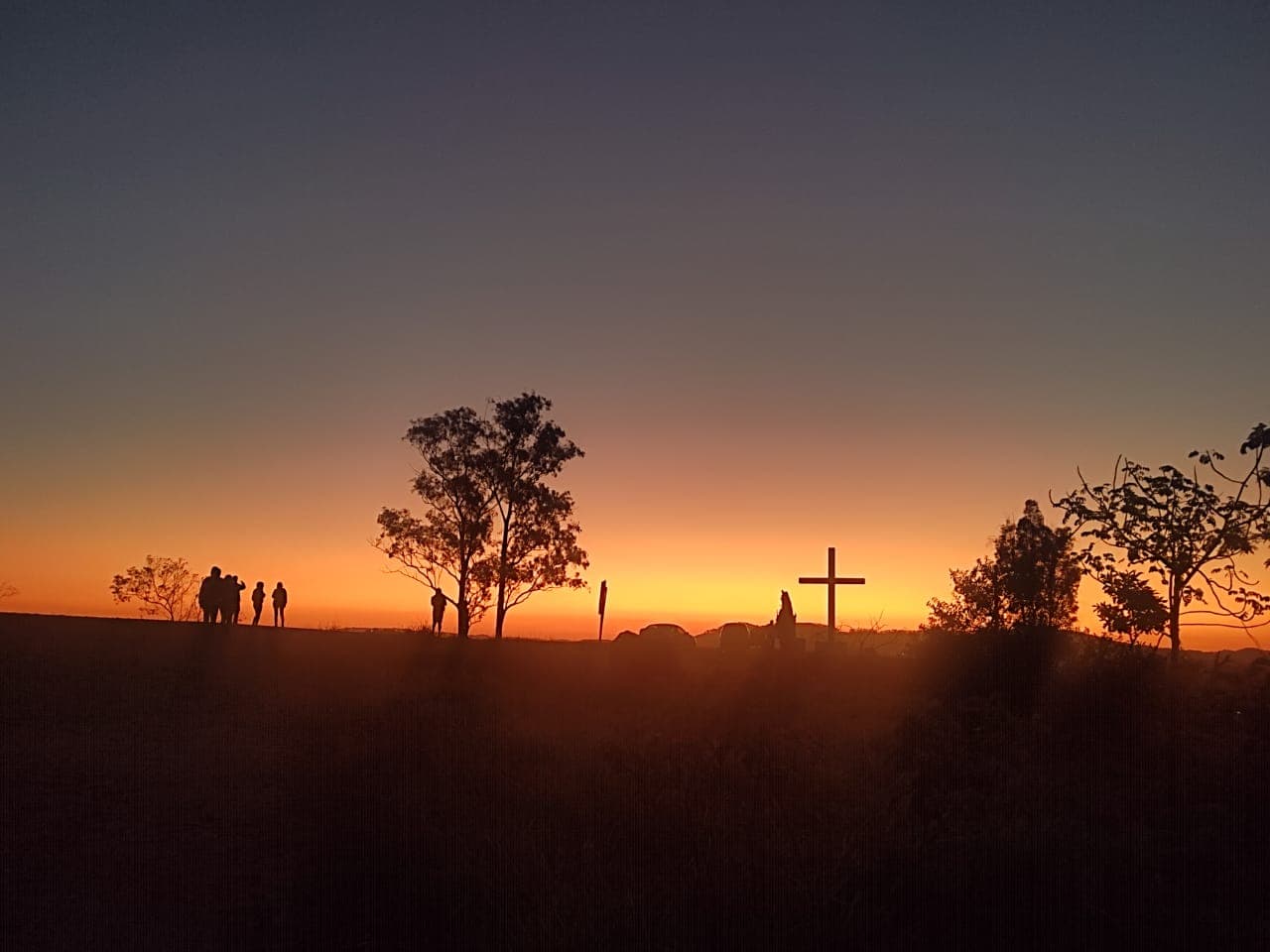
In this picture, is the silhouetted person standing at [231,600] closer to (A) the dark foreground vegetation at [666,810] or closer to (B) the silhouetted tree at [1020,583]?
(A) the dark foreground vegetation at [666,810]

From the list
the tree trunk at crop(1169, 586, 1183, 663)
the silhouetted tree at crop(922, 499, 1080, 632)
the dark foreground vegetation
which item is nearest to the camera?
the dark foreground vegetation

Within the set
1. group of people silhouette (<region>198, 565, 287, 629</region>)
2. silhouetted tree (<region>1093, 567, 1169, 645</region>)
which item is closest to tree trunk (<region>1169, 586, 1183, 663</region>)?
silhouetted tree (<region>1093, 567, 1169, 645</region>)

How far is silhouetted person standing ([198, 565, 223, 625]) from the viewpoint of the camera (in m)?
29.9

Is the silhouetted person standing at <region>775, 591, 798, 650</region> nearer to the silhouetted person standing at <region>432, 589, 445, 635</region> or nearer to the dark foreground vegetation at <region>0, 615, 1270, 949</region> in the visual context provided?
the dark foreground vegetation at <region>0, 615, 1270, 949</region>

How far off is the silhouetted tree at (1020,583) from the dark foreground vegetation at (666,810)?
46.0 feet

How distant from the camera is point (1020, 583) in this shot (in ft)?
136

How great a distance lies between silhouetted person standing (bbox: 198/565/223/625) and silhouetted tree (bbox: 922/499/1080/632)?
21298 millimetres

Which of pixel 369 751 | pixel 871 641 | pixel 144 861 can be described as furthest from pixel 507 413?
pixel 144 861

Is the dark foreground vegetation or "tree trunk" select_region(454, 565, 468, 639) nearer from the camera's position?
the dark foreground vegetation

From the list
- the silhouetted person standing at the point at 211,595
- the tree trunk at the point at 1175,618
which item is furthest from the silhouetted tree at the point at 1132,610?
the silhouetted person standing at the point at 211,595

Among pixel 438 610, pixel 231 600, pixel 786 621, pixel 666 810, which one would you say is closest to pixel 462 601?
pixel 438 610

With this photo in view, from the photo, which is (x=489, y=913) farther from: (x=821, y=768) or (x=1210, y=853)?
(x=1210, y=853)

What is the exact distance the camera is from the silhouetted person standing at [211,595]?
29938mm

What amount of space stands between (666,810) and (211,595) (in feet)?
72.9
